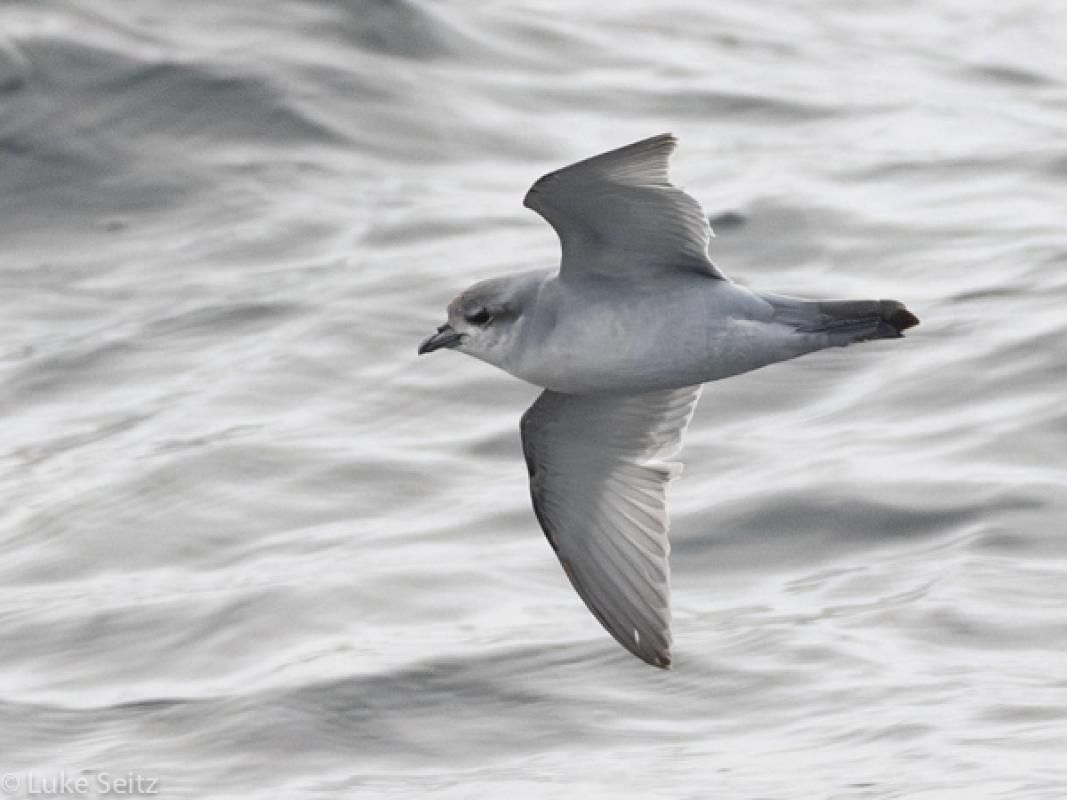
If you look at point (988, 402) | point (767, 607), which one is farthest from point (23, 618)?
point (988, 402)

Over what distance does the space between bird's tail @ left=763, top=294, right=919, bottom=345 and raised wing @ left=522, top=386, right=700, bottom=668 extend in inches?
60.9

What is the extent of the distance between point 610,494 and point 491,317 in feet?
4.45

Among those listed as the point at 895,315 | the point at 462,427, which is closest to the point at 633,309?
the point at 895,315

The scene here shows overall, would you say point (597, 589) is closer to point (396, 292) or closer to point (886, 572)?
point (886, 572)

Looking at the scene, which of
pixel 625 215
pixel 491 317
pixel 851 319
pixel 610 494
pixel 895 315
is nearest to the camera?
pixel 895 315

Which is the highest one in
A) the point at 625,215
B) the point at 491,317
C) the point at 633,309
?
the point at 625,215

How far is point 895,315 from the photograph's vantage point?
23.8 feet

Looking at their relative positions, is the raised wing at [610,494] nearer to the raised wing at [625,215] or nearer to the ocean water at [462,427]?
the raised wing at [625,215]

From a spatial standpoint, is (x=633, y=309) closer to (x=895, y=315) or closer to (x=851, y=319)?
(x=851, y=319)

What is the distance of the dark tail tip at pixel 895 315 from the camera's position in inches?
284

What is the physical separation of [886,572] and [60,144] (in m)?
8.25

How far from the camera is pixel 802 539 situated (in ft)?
39.2

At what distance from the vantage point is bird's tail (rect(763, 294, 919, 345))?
286 inches

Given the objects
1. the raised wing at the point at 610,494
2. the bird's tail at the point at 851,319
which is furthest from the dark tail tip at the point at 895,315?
the raised wing at the point at 610,494
